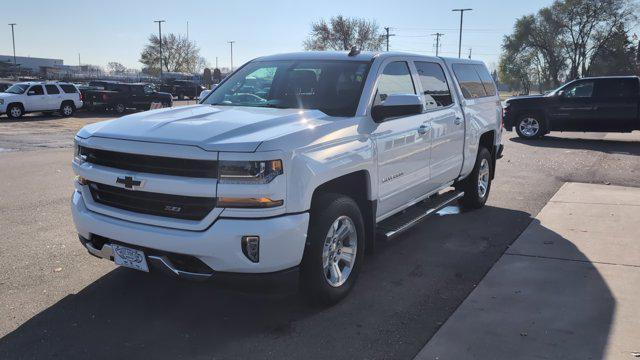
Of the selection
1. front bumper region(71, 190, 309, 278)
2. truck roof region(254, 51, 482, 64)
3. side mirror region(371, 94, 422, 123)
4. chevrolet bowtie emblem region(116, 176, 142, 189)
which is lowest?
front bumper region(71, 190, 309, 278)

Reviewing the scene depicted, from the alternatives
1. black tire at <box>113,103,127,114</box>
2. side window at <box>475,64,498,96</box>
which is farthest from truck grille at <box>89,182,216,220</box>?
black tire at <box>113,103,127,114</box>

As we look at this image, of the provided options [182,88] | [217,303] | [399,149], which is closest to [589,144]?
[399,149]

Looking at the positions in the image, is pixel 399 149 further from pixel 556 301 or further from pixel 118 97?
pixel 118 97

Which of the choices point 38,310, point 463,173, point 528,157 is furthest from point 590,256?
point 528,157

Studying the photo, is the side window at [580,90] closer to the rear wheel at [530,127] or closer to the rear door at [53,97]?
the rear wheel at [530,127]

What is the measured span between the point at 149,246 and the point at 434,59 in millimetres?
3849

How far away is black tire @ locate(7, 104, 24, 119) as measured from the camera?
2436 centimetres

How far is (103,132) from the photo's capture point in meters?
3.92

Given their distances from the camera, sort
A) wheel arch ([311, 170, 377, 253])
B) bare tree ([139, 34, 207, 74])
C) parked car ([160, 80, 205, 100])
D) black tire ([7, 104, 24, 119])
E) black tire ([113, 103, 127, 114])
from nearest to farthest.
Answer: wheel arch ([311, 170, 377, 253]) < black tire ([7, 104, 24, 119]) < black tire ([113, 103, 127, 114]) < parked car ([160, 80, 205, 100]) < bare tree ([139, 34, 207, 74])

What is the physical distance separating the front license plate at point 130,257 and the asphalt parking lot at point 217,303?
1.45 feet

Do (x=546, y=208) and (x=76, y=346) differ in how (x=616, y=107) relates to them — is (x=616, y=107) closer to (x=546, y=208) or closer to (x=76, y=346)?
(x=546, y=208)

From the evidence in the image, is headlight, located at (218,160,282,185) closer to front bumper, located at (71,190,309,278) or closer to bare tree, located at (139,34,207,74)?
front bumper, located at (71,190,309,278)

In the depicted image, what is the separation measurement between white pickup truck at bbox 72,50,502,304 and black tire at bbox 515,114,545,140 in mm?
12651

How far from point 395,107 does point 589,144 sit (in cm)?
1351
